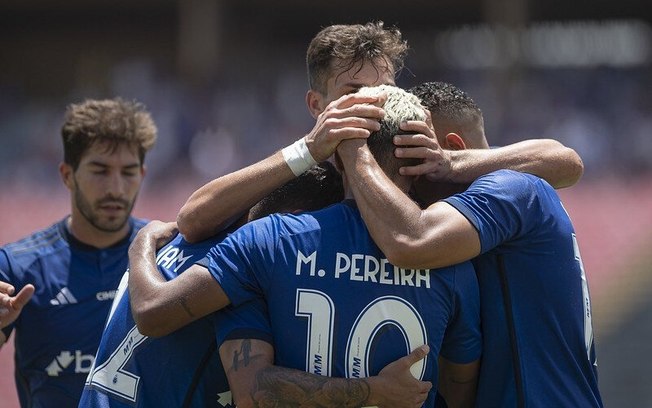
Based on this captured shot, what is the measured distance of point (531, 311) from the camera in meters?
3.51

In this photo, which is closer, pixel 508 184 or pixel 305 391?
pixel 305 391

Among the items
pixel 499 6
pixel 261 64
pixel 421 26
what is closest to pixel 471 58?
pixel 421 26

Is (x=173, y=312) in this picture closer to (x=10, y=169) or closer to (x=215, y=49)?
(x=10, y=169)

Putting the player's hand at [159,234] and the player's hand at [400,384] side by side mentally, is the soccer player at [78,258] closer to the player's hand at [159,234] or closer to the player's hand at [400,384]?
the player's hand at [159,234]

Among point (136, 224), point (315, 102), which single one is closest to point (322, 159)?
point (315, 102)

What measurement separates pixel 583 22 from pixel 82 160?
70.6 ft

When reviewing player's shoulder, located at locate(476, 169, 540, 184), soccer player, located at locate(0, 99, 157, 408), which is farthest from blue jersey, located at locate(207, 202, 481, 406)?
soccer player, located at locate(0, 99, 157, 408)

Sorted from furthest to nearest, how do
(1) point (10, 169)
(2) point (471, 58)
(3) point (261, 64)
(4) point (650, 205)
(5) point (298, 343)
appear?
(2) point (471, 58) → (3) point (261, 64) → (1) point (10, 169) → (4) point (650, 205) → (5) point (298, 343)

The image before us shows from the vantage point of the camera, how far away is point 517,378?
138 inches

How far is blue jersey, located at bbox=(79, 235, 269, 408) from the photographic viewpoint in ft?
11.7

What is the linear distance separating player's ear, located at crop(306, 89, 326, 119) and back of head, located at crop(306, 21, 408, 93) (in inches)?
1.0

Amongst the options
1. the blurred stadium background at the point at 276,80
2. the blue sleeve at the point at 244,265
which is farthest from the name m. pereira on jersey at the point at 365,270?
the blurred stadium background at the point at 276,80

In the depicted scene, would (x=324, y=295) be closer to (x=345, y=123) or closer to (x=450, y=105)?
(x=345, y=123)

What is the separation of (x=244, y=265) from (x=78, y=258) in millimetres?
2322
